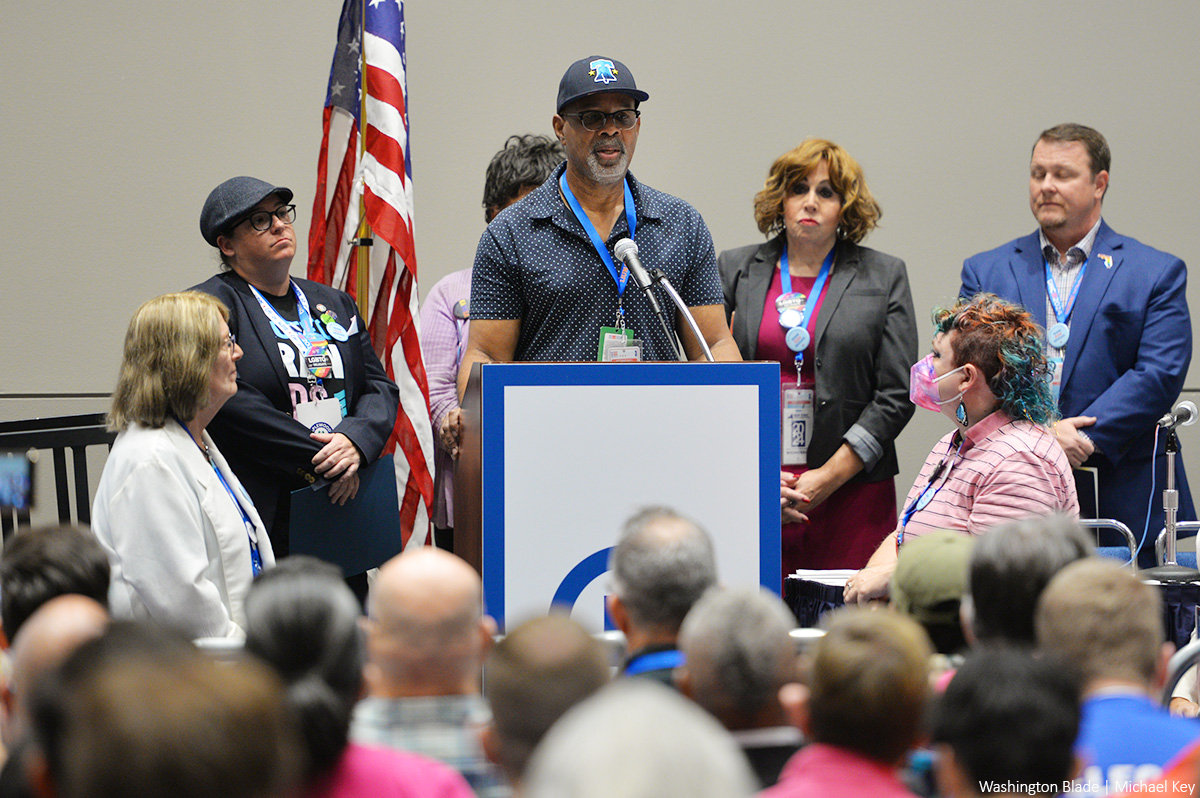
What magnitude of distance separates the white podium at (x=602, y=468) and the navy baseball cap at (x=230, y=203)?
41.5 inches

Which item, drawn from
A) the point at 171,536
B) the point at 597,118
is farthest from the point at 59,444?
the point at 597,118

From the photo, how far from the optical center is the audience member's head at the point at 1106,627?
5.24 ft

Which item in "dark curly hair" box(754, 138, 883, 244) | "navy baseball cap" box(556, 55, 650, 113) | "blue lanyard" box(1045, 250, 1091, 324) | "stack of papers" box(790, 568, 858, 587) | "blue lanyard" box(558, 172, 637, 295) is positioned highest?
"navy baseball cap" box(556, 55, 650, 113)

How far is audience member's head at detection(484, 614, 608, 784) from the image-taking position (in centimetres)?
136

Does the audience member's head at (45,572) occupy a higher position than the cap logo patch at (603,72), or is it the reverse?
the cap logo patch at (603,72)

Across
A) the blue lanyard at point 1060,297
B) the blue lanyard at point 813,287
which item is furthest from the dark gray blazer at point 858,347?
the blue lanyard at point 1060,297

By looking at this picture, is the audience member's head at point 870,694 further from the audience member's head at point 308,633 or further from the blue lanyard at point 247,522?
the blue lanyard at point 247,522

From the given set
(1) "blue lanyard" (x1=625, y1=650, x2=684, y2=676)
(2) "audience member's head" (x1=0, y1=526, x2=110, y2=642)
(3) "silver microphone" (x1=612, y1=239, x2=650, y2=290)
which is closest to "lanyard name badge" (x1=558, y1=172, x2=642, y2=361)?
(3) "silver microphone" (x1=612, y1=239, x2=650, y2=290)

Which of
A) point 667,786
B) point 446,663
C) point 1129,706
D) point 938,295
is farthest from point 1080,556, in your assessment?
point 938,295

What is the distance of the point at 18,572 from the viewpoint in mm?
1872

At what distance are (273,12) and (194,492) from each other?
3.69 m

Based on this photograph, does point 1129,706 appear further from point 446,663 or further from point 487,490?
point 487,490

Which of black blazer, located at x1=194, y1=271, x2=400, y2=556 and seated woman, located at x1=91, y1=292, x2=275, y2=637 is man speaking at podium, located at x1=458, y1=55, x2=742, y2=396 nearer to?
black blazer, located at x1=194, y1=271, x2=400, y2=556

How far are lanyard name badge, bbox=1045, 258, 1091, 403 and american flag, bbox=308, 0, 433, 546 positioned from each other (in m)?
2.14
